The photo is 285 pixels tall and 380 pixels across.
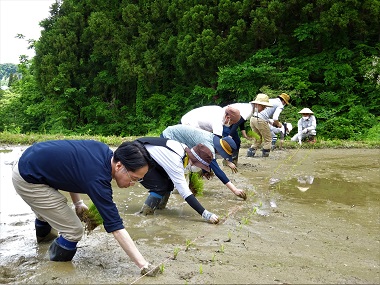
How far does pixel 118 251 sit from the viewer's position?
3.30m

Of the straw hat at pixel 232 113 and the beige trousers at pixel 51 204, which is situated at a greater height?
the straw hat at pixel 232 113

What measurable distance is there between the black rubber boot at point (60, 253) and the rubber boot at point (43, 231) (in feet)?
1.53

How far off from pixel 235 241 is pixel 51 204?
159 cm

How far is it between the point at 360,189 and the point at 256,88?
346 inches

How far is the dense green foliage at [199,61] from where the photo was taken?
13375 mm

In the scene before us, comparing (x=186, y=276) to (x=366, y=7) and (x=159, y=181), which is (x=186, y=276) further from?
(x=366, y=7)

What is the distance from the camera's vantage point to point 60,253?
3039 mm

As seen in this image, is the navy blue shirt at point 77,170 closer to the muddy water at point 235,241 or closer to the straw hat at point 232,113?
the muddy water at point 235,241

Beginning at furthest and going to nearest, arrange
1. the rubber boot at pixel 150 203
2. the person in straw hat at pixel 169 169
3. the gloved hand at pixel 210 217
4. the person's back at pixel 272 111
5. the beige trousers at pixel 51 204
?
the person's back at pixel 272 111, the rubber boot at pixel 150 203, the gloved hand at pixel 210 217, the person in straw hat at pixel 169 169, the beige trousers at pixel 51 204

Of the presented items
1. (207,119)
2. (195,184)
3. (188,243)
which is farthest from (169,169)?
(207,119)

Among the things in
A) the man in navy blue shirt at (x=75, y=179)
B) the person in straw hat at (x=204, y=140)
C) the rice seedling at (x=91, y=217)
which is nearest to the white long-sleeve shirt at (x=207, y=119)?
the person in straw hat at (x=204, y=140)

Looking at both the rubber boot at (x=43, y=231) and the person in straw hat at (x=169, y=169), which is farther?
the person in straw hat at (x=169, y=169)

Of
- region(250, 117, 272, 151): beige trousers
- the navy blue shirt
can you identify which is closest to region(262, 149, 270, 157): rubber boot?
region(250, 117, 272, 151): beige trousers

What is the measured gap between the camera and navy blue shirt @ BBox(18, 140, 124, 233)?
2664mm
